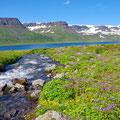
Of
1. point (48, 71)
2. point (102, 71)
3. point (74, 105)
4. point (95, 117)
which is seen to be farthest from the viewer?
point (48, 71)

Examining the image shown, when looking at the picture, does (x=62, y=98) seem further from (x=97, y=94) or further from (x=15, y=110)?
(x=15, y=110)

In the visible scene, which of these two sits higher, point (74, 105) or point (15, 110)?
point (74, 105)

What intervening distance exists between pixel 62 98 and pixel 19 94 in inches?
217

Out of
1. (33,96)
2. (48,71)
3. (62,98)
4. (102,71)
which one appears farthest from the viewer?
(48,71)

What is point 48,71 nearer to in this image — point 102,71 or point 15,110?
point 102,71

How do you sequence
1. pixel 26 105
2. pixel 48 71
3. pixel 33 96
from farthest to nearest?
1. pixel 48 71
2. pixel 33 96
3. pixel 26 105

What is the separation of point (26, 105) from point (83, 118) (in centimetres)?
600

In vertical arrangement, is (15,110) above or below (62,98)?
below

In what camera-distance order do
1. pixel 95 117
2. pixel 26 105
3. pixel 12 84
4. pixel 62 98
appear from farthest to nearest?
pixel 12 84
pixel 26 105
pixel 62 98
pixel 95 117

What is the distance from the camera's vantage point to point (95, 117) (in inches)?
277

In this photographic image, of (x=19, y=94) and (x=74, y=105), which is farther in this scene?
(x=19, y=94)

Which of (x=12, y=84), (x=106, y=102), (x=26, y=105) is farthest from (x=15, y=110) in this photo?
(x=106, y=102)

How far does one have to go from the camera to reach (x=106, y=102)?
27.0 feet

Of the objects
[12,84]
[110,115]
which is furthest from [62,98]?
[12,84]
